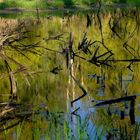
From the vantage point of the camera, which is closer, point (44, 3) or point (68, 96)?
point (68, 96)

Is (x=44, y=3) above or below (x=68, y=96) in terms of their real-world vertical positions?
below

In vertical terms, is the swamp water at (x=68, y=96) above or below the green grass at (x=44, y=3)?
above

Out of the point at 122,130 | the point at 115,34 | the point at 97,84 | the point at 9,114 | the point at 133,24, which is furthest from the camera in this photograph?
the point at 133,24

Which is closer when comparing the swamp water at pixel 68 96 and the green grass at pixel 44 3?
the swamp water at pixel 68 96

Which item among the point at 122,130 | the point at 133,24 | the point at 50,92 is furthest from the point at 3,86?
the point at 133,24

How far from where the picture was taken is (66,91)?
6988 mm

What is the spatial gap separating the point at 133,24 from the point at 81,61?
5.24 m

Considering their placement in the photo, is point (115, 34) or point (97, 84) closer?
point (97, 84)

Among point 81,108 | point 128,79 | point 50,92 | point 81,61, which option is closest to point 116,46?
point 81,61

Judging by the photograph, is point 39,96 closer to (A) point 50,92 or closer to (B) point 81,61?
(A) point 50,92

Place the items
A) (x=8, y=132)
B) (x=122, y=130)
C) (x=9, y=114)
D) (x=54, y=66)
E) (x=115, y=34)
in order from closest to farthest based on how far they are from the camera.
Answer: (x=122, y=130) < (x=8, y=132) < (x=9, y=114) < (x=54, y=66) < (x=115, y=34)

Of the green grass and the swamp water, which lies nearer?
the swamp water

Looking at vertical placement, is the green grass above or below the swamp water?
below

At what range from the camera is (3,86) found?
301 inches
